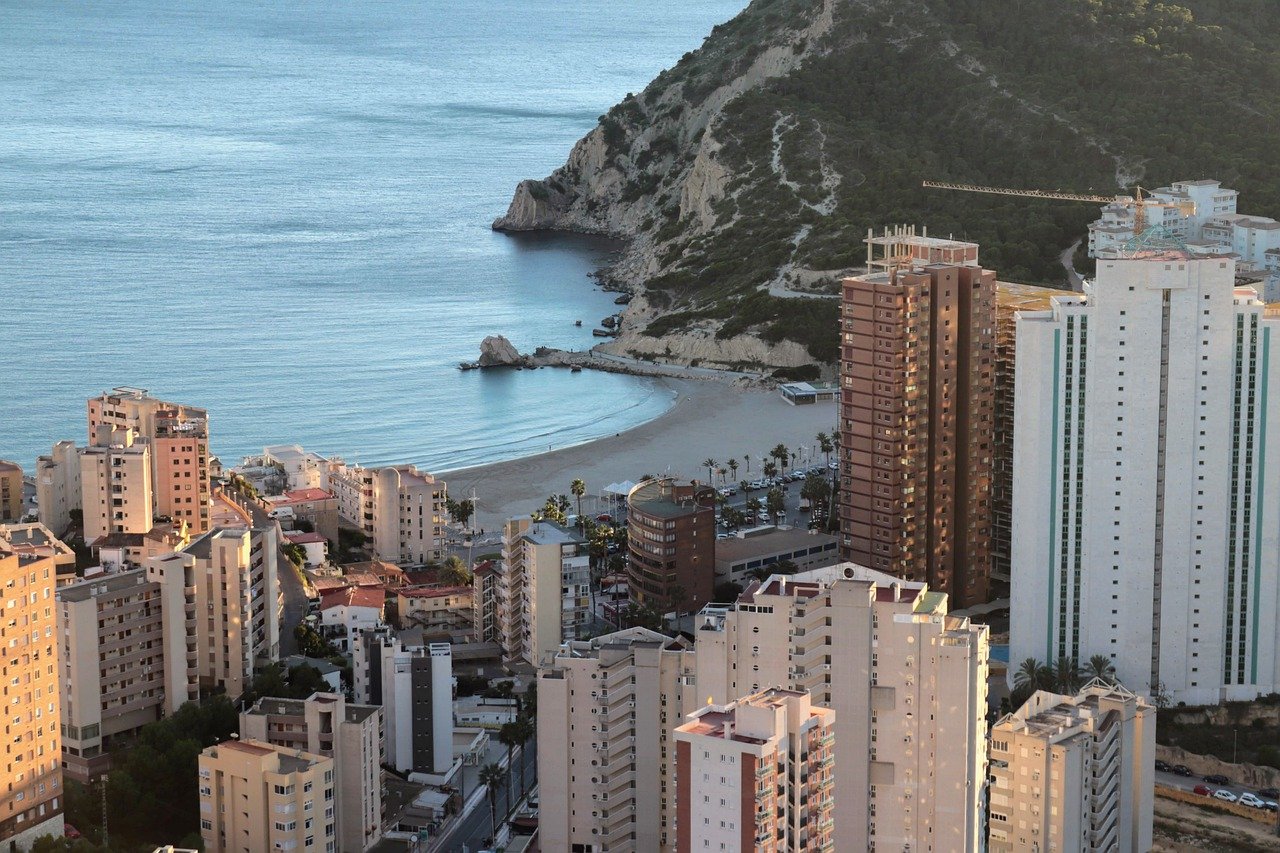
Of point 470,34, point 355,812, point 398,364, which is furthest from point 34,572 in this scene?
Answer: point 470,34

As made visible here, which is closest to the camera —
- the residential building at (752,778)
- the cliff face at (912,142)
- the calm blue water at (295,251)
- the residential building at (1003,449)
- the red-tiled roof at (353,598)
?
the residential building at (752,778)

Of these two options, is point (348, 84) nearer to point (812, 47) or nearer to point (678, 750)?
point (812, 47)

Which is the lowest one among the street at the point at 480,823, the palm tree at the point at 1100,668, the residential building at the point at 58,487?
the street at the point at 480,823

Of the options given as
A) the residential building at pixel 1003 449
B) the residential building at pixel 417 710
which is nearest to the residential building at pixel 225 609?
the residential building at pixel 417 710

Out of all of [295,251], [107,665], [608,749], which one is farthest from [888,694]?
[295,251]

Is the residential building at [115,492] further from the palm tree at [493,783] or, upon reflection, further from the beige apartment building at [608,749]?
the beige apartment building at [608,749]

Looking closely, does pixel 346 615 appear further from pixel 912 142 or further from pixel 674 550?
pixel 912 142
